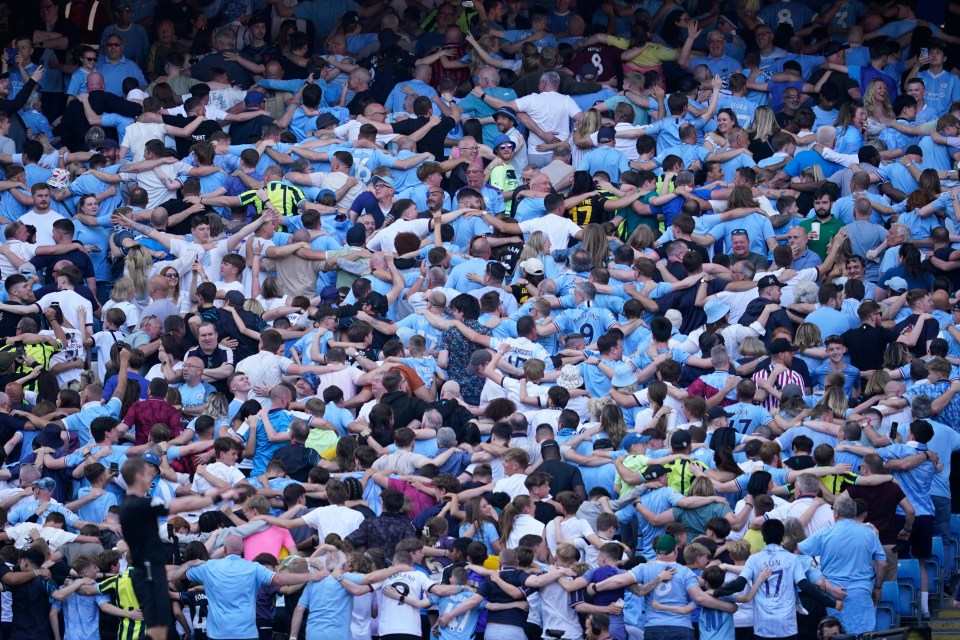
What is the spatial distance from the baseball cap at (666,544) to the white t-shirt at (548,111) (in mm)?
8242

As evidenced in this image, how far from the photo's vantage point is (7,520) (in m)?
16.8

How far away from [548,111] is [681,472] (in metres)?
7.42

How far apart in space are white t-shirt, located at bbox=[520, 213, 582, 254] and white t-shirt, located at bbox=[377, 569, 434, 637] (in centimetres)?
576

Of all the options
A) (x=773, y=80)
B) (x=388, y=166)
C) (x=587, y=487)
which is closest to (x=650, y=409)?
(x=587, y=487)

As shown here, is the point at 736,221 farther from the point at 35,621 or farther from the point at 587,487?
the point at 35,621

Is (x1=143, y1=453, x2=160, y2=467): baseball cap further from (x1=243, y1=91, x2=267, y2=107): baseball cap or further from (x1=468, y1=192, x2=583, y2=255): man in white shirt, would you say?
(x1=243, y1=91, x2=267, y2=107): baseball cap

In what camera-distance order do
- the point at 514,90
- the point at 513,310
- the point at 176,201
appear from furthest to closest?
the point at 514,90 < the point at 176,201 < the point at 513,310

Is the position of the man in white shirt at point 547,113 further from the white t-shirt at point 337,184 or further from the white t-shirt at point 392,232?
the white t-shirt at point 392,232

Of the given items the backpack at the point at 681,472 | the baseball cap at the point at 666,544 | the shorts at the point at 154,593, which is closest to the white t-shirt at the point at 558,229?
the backpack at the point at 681,472

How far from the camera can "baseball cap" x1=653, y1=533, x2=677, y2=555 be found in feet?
50.1

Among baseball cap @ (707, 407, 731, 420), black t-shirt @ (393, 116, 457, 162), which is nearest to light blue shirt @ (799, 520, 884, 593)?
baseball cap @ (707, 407, 731, 420)

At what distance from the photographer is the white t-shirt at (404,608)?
15406mm

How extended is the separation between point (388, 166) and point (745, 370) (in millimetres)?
5535

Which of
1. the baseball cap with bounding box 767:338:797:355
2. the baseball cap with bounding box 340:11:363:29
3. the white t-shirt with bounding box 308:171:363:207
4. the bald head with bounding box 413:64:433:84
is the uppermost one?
the baseball cap with bounding box 340:11:363:29
